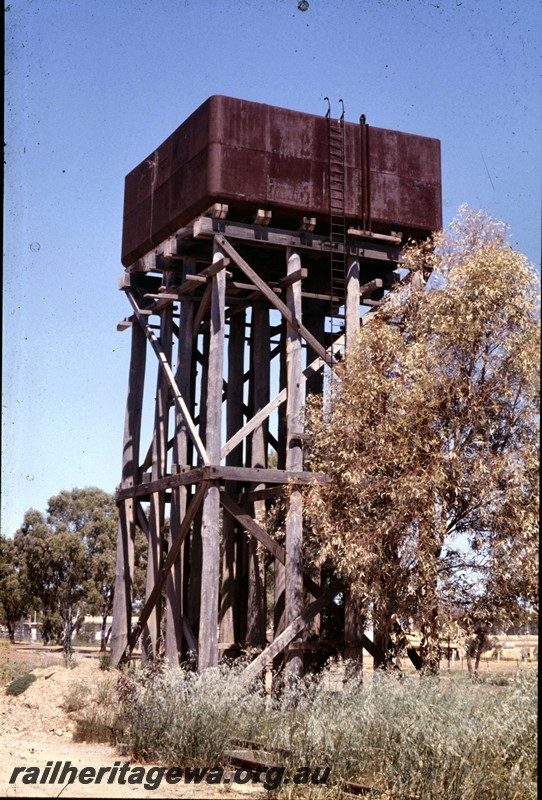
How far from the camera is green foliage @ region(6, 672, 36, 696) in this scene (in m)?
20.8

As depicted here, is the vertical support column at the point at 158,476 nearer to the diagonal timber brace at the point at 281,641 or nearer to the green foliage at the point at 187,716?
the diagonal timber brace at the point at 281,641

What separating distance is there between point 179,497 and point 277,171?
6467mm

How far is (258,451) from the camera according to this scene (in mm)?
21406

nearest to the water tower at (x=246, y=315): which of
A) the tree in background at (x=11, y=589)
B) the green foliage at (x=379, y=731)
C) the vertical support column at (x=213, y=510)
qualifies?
the vertical support column at (x=213, y=510)

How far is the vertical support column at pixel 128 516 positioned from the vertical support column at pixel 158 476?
912 mm

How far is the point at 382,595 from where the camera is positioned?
15.7 m

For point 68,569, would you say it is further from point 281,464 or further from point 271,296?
point 271,296

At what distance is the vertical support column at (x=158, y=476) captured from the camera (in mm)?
21391

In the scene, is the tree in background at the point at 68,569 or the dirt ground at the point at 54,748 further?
the tree in background at the point at 68,569

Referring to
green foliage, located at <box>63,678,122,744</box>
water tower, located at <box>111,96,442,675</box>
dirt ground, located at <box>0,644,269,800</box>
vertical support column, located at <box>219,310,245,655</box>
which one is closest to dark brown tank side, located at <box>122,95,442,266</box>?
water tower, located at <box>111,96,442,675</box>

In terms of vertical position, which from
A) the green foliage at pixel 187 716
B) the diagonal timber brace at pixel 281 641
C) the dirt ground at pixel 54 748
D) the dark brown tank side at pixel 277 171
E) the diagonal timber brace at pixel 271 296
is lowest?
the dirt ground at pixel 54 748

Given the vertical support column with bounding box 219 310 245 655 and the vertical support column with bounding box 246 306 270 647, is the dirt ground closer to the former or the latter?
the vertical support column with bounding box 219 310 245 655

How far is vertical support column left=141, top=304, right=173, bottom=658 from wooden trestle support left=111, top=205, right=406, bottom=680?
29 millimetres

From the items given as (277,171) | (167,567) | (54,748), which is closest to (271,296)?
(277,171)
